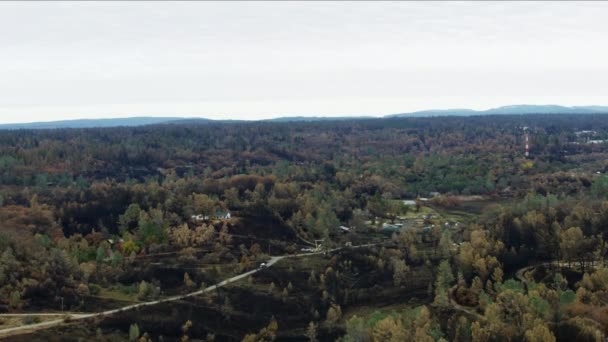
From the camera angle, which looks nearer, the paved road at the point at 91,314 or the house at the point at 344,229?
the paved road at the point at 91,314

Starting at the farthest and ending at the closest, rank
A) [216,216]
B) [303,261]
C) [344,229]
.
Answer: [344,229]
[216,216]
[303,261]

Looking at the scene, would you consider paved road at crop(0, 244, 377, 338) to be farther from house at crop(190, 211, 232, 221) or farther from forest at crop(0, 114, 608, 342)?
house at crop(190, 211, 232, 221)

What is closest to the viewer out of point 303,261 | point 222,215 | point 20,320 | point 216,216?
point 20,320

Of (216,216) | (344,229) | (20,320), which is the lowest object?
(344,229)

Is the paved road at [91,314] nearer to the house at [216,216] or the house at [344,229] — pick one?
the house at [216,216]

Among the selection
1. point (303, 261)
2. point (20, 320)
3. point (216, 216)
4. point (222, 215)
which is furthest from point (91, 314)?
point (222, 215)

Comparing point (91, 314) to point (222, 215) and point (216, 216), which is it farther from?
point (222, 215)

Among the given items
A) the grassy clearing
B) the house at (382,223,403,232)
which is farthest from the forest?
the house at (382,223,403,232)

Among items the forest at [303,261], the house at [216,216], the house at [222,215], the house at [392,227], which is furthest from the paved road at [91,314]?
the house at [392,227]
